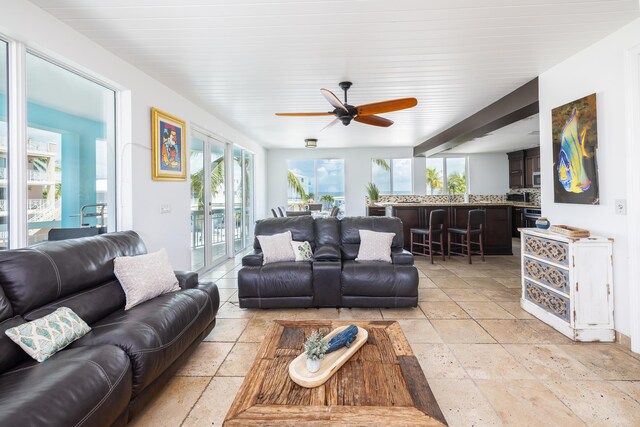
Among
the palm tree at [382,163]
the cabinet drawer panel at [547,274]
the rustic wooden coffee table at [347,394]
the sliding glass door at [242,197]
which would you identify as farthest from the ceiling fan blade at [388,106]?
A: the palm tree at [382,163]

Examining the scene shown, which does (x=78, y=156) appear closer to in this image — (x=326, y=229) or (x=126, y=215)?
(x=126, y=215)

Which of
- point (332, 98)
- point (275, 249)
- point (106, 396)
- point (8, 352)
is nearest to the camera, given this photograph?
point (106, 396)

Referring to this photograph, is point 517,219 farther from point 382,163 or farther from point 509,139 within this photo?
point 382,163

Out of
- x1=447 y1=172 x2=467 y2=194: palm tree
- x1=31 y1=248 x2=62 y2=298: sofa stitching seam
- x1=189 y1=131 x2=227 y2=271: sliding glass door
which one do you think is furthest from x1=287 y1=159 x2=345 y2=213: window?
x1=31 y1=248 x2=62 y2=298: sofa stitching seam

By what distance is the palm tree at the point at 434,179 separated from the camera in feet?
29.3

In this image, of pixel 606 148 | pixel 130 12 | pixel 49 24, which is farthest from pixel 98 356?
pixel 606 148

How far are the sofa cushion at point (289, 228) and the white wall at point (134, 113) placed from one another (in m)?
1.09

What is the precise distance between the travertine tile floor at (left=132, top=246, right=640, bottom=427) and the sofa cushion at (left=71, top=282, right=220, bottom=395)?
0.28 metres

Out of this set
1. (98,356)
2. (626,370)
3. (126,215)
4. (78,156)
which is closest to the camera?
(98,356)

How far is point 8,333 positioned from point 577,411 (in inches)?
120

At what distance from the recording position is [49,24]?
234 cm

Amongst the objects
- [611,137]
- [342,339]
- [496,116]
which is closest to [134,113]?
[342,339]

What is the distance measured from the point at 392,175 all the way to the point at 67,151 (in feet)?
24.6

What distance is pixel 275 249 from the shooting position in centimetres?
367
